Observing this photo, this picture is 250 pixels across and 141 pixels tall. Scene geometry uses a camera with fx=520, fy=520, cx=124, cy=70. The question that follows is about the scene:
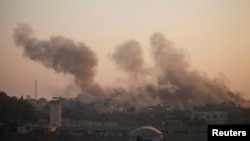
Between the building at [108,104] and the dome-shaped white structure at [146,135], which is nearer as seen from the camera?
the dome-shaped white structure at [146,135]

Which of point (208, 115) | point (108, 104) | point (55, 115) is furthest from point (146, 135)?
point (108, 104)

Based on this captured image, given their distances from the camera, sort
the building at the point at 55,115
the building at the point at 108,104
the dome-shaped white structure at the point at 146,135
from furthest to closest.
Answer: the building at the point at 108,104 < the building at the point at 55,115 < the dome-shaped white structure at the point at 146,135

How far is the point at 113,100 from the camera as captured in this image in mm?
40750

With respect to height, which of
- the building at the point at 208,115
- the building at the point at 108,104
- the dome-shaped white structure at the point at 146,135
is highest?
the building at the point at 108,104

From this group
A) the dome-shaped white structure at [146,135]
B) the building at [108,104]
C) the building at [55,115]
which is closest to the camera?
the dome-shaped white structure at [146,135]

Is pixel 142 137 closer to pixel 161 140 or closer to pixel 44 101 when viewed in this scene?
pixel 161 140

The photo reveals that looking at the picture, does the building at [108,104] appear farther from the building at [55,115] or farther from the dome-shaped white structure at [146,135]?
the dome-shaped white structure at [146,135]

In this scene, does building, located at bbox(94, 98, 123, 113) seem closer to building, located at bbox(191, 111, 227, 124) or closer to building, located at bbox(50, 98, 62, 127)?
building, located at bbox(191, 111, 227, 124)

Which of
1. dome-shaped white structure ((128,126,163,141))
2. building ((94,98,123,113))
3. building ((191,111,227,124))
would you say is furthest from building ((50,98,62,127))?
building ((94,98,123,113))

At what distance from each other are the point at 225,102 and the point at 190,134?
14083mm

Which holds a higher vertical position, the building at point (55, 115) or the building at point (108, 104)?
the building at point (108, 104)

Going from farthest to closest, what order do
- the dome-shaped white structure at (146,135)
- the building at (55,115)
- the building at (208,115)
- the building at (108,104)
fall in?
the building at (108,104)
the building at (208,115)
the building at (55,115)
the dome-shaped white structure at (146,135)

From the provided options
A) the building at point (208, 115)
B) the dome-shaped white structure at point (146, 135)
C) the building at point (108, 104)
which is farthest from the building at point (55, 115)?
the building at point (108, 104)

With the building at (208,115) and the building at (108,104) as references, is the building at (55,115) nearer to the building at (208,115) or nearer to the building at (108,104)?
the building at (208,115)
